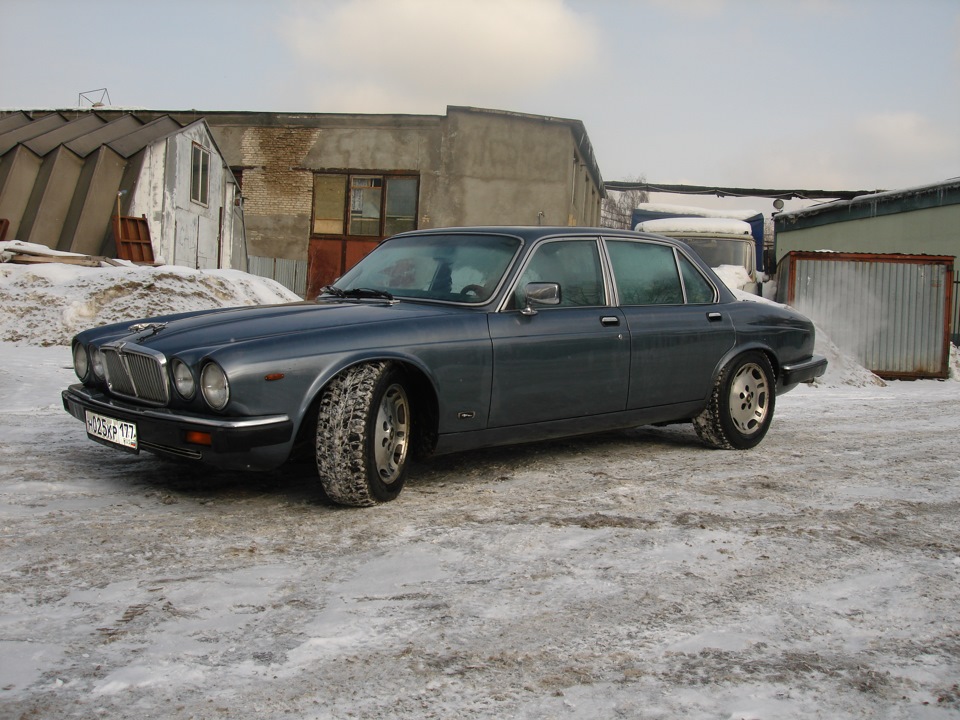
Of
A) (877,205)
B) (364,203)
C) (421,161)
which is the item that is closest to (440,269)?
(877,205)

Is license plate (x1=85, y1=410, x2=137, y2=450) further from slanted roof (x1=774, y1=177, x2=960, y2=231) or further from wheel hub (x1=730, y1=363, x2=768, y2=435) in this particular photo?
slanted roof (x1=774, y1=177, x2=960, y2=231)

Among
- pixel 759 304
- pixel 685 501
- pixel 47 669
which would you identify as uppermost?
pixel 759 304

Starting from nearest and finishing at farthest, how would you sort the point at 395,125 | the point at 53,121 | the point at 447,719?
the point at 447,719
the point at 53,121
the point at 395,125

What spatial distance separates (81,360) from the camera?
4.87 metres

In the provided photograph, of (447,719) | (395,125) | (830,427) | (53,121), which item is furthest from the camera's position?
(395,125)

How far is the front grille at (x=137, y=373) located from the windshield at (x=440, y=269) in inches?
52.5

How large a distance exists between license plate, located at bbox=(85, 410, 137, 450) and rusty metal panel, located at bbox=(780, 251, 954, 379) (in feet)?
35.3

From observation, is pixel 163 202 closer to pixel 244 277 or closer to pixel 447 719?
pixel 244 277

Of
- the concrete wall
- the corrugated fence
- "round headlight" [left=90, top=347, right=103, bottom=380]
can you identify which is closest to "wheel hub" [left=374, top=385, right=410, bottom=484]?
"round headlight" [left=90, top=347, right=103, bottom=380]

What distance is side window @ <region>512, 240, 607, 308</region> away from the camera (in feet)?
17.4

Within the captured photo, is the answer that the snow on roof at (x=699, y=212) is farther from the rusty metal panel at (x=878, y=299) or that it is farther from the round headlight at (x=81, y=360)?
the round headlight at (x=81, y=360)

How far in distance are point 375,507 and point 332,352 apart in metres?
0.79

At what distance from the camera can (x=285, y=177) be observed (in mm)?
28391

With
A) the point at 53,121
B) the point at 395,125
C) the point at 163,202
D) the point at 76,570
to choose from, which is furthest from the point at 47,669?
the point at 395,125
